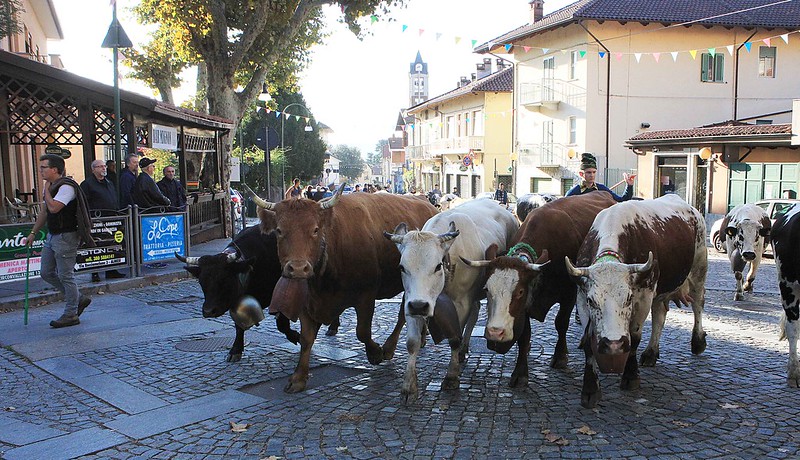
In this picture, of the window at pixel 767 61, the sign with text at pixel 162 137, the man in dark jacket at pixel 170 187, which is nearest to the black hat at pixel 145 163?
the man in dark jacket at pixel 170 187

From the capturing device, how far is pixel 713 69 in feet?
103

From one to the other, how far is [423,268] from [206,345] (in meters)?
3.37

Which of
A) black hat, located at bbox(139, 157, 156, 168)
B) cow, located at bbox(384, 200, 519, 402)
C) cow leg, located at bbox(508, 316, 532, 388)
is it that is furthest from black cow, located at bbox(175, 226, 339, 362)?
black hat, located at bbox(139, 157, 156, 168)

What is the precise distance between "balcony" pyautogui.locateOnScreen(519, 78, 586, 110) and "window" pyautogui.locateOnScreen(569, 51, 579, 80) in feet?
1.26

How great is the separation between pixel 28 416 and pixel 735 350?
673 cm

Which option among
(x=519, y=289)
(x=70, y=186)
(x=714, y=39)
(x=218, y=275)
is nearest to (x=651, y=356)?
(x=519, y=289)

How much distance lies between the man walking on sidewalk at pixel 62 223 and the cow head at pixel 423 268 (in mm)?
4500

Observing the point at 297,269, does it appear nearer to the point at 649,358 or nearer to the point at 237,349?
the point at 237,349

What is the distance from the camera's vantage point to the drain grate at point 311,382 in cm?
562

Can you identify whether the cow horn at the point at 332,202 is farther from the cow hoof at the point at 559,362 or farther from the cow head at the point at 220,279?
the cow hoof at the point at 559,362

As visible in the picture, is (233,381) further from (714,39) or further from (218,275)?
(714,39)

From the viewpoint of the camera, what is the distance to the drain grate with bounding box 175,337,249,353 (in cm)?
709

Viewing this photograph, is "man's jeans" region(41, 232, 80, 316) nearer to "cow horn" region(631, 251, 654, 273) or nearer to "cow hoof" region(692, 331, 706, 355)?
"cow horn" region(631, 251, 654, 273)

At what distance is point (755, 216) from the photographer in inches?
397
